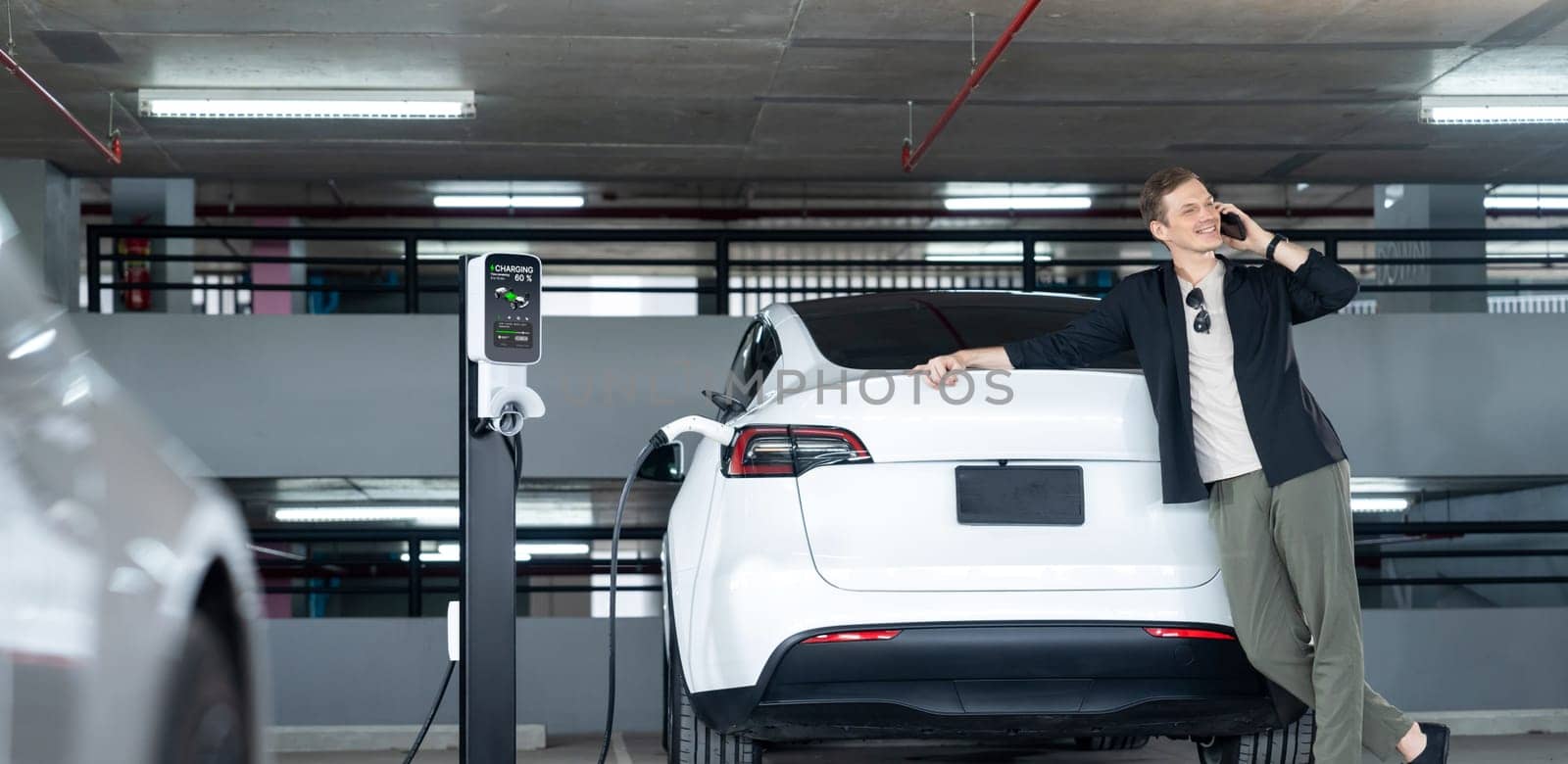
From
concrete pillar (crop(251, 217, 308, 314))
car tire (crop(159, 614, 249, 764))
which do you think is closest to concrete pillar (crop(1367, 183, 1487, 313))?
car tire (crop(159, 614, 249, 764))

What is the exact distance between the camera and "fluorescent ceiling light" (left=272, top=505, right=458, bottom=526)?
36.5 ft

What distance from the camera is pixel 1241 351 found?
300 centimetres

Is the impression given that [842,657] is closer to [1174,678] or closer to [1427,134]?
[1174,678]

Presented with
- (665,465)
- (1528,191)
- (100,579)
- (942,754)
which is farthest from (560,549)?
(100,579)

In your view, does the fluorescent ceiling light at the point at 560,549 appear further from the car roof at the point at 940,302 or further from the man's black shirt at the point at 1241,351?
the man's black shirt at the point at 1241,351

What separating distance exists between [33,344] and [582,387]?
5.85m

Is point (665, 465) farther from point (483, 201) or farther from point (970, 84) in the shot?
point (483, 201)

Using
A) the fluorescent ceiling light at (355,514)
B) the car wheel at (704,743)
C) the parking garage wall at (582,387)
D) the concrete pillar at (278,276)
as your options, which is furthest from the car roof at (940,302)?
the concrete pillar at (278,276)

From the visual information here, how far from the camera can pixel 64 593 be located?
54.2 inches

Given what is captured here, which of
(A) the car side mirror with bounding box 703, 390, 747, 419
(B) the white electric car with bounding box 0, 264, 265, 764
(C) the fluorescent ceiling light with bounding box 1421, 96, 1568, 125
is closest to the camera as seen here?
(B) the white electric car with bounding box 0, 264, 265, 764

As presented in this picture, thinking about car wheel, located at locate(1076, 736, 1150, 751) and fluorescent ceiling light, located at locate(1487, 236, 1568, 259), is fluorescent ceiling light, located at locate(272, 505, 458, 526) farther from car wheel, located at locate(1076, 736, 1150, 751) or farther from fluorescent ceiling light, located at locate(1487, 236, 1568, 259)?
fluorescent ceiling light, located at locate(1487, 236, 1568, 259)

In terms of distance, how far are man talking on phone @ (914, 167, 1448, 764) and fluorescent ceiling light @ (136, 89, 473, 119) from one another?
514 centimetres

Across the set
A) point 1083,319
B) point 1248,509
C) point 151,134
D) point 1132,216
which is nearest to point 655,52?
point 151,134

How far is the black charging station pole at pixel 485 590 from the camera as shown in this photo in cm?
297
